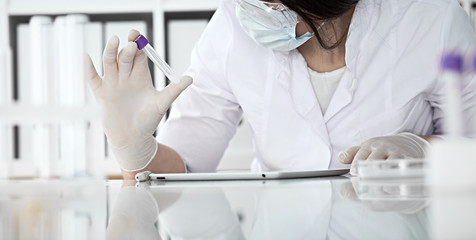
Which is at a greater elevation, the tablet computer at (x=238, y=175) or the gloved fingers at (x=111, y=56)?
the gloved fingers at (x=111, y=56)

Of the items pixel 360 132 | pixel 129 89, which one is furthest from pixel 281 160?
pixel 129 89

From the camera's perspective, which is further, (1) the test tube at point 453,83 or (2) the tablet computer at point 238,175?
(2) the tablet computer at point 238,175

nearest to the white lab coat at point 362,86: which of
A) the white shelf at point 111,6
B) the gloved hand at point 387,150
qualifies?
the gloved hand at point 387,150

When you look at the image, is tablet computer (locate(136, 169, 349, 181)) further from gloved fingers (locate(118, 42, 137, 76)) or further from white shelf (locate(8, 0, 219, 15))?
white shelf (locate(8, 0, 219, 15))

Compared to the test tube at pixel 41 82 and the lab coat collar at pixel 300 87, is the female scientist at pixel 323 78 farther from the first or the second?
the test tube at pixel 41 82

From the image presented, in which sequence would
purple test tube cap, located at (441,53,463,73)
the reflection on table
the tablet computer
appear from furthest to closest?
the tablet computer
the reflection on table
purple test tube cap, located at (441,53,463,73)

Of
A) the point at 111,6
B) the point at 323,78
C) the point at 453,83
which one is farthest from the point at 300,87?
the point at 111,6

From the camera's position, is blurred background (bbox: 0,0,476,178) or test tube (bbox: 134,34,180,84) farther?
test tube (bbox: 134,34,180,84)

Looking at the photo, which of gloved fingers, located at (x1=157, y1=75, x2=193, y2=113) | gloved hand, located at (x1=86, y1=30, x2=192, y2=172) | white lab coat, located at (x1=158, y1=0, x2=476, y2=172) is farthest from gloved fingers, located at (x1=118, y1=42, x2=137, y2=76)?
white lab coat, located at (x1=158, y1=0, x2=476, y2=172)

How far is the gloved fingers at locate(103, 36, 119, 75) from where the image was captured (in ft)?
5.05

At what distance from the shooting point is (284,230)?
1.86 ft

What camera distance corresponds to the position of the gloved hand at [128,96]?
5.16 ft

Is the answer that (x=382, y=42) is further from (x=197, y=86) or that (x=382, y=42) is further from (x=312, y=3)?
(x=197, y=86)

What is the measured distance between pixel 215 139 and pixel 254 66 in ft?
1.09
